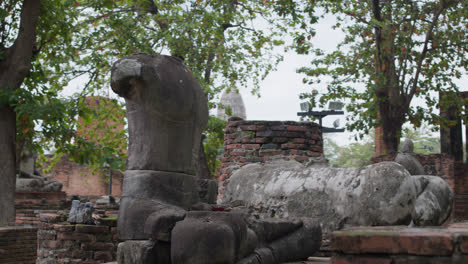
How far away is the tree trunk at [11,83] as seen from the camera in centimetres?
704

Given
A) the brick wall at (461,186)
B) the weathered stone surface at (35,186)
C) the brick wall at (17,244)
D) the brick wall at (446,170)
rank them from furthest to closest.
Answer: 1. the brick wall at (461,186)
2. the brick wall at (446,170)
3. the weathered stone surface at (35,186)
4. the brick wall at (17,244)

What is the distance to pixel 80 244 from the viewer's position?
4.85 m

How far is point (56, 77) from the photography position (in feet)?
41.6

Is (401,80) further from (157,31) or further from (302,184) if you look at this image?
(302,184)

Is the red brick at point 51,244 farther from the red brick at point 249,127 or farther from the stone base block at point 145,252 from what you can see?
the red brick at point 249,127

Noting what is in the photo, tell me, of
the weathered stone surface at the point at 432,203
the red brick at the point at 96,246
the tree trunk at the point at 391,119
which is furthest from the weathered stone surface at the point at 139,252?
the tree trunk at the point at 391,119

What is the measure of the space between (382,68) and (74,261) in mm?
9203

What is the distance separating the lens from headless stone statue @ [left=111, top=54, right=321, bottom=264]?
2.63 metres

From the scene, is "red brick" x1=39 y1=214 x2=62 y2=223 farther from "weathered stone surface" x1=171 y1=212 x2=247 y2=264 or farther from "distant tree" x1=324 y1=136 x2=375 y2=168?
"distant tree" x1=324 y1=136 x2=375 y2=168

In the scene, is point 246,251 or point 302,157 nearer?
point 246,251

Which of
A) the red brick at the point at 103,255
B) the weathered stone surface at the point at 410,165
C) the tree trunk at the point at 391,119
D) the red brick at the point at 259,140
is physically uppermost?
the tree trunk at the point at 391,119

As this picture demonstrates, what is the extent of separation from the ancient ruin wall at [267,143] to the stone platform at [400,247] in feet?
12.5

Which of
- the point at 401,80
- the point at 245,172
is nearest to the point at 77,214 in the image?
the point at 245,172

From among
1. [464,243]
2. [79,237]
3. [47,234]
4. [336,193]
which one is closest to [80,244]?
[79,237]
